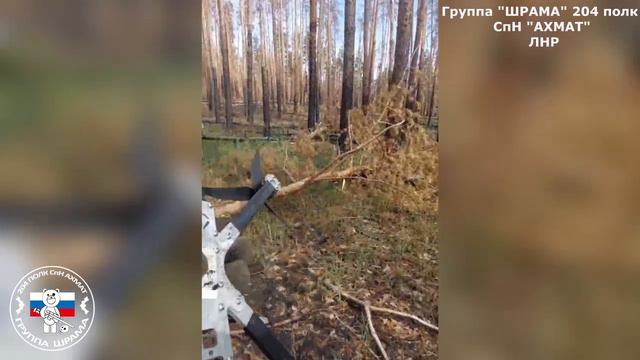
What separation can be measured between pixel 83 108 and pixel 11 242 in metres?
0.53

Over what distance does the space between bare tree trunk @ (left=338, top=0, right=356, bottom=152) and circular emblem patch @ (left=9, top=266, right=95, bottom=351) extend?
1052mm

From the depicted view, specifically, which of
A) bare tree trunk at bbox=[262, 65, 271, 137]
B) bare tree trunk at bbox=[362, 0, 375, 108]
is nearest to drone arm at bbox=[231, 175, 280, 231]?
bare tree trunk at bbox=[262, 65, 271, 137]

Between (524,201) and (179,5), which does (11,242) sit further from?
(524,201)

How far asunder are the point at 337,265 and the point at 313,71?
69 centimetres

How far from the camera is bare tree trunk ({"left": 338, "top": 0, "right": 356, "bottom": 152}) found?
6.43 feet

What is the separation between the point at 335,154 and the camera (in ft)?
6.50

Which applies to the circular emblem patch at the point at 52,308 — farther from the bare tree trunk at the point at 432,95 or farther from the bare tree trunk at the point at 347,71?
the bare tree trunk at the point at 432,95

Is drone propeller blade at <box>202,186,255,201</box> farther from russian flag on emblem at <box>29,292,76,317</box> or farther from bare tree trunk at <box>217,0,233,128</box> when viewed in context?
russian flag on emblem at <box>29,292,76,317</box>

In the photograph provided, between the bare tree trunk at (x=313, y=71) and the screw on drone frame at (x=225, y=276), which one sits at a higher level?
the bare tree trunk at (x=313, y=71)

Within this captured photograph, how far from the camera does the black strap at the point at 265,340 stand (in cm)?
199

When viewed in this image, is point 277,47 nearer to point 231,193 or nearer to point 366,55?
point 366,55

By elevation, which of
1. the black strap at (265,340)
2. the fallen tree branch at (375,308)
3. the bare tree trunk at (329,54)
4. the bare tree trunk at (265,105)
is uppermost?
the bare tree trunk at (329,54)

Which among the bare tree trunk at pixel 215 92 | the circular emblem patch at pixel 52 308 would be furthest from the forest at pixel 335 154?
the circular emblem patch at pixel 52 308

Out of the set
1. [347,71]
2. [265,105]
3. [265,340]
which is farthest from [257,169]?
[265,340]
